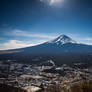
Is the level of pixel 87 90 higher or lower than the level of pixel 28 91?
higher

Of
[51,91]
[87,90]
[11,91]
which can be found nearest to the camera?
[87,90]

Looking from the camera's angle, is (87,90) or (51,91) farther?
(51,91)

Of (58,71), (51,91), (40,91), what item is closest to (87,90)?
(51,91)

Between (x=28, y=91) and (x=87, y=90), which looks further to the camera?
(x=28, y=91)

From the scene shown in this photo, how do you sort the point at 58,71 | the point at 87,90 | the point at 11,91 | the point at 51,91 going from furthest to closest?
the point at 58,71, the point at 11,91, the point at 51,91, the point at 87,90

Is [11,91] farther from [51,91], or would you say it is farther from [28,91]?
[51,91]

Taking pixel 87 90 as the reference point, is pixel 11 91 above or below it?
below

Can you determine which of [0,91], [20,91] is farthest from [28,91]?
[0,91]

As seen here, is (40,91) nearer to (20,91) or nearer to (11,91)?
(20,91)

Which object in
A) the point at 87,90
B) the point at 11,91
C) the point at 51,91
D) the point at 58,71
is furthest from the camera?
the point at 58,71
